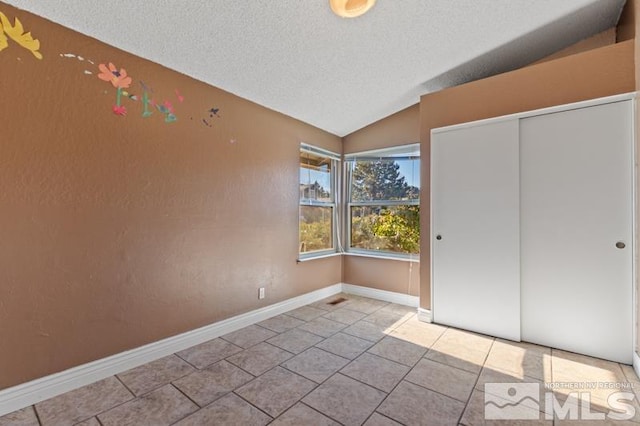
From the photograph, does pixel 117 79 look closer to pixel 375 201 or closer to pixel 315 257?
pixel 315 257

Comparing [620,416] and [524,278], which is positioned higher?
[524,278]

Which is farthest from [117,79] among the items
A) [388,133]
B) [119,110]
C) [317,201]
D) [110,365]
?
[388,133]

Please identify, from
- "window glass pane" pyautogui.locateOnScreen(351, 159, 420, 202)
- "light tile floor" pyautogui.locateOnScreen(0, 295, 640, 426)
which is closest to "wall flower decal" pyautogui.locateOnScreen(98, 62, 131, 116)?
"light tile floor" pyautogui.locateOnScreen(0, 295, 640, 426)

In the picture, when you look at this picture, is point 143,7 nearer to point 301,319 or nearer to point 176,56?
point 176,56

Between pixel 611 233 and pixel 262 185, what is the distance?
308 centimetres

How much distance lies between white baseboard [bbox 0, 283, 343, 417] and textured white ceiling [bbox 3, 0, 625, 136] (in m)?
2.26

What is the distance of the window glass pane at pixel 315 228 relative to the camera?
3842 mm

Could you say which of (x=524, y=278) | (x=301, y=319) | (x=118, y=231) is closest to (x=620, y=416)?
(x=524, y=278)

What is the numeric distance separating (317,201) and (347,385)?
2.45 meters

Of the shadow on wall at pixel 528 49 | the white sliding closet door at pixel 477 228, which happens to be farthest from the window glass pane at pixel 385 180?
the shadow on wall at pixel 528 49

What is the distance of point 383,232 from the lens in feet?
13.3

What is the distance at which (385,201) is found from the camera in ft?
13.1

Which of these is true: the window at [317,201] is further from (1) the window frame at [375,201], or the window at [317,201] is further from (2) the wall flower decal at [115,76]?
(2) the wall flower decal at [115,76]

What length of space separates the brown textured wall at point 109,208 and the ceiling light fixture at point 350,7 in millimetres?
1367
